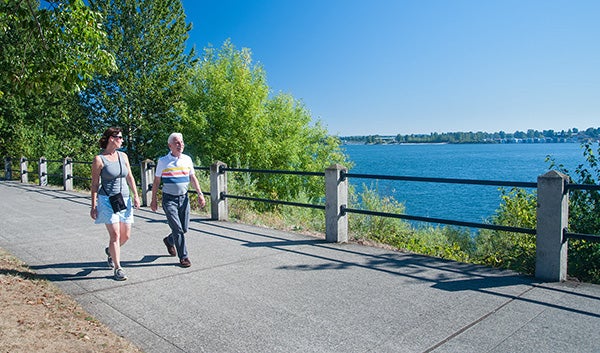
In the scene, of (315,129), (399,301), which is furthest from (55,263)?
(315,129)

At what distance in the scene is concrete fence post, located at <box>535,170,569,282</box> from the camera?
5750 millimetres

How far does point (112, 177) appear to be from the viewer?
5848 millimetres

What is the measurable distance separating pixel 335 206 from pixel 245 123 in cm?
2363

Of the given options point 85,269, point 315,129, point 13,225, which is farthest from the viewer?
point 315,129

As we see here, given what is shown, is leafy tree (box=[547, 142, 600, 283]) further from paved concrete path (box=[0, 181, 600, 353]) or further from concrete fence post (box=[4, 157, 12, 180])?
concrete fence post (box=[4, 157, 12, 180])

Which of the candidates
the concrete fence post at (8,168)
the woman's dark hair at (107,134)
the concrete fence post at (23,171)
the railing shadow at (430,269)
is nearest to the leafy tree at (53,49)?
the woman's dark hair at (107,134)

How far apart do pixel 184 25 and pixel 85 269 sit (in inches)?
1247

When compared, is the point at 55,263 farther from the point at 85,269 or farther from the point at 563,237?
the point at 563,237

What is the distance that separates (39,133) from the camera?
2944 centimetres

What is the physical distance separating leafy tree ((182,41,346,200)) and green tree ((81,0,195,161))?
203 cm

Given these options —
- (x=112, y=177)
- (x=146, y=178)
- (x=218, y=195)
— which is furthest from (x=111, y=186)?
(x=146, y=178)

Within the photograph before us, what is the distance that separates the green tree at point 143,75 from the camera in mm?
32469

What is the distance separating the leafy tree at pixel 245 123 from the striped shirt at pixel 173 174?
874 inches

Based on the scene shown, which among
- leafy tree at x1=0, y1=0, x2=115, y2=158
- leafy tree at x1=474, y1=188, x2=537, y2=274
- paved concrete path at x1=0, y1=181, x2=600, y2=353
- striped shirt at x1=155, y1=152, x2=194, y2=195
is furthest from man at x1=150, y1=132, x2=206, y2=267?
leafy tree at x1=474, y1=188, x2=537, y2=274
